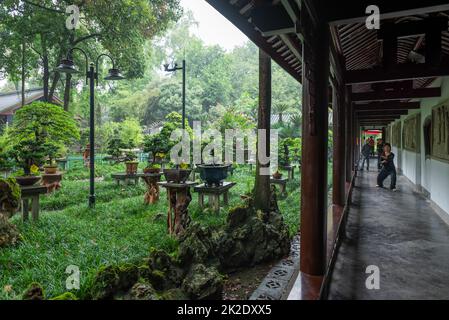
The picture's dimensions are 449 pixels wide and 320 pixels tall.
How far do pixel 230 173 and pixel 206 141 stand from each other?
76.8 inches

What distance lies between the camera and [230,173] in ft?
38.0

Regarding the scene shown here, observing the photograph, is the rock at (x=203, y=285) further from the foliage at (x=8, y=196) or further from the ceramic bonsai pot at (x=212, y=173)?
the ceramic bonsai pot at (x=212, y=173)

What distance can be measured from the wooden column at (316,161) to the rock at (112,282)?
1449mm

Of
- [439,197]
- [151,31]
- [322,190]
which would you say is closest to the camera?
[322,190]

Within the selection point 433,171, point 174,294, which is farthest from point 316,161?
point 433,171

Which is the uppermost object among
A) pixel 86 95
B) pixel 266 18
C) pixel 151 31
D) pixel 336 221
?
pixel 151 31

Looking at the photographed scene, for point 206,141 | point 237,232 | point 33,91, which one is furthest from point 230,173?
point 33,91

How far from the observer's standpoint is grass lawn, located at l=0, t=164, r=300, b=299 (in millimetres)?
3176

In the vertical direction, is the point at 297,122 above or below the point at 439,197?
above

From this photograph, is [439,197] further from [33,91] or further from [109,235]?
[33,91]

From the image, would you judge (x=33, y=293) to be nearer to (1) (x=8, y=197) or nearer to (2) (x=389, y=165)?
(1) (x=8, y=197)

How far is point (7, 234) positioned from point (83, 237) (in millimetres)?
901

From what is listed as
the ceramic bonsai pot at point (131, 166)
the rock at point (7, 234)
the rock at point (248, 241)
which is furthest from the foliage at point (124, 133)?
the rock at point (248, 241)

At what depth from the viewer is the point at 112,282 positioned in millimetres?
2254
